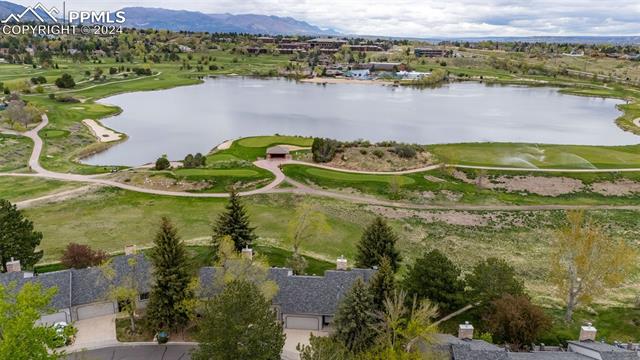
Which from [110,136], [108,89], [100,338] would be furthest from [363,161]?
[108,89]

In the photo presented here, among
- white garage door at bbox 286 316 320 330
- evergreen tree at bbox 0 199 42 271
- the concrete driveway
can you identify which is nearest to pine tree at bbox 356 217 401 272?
white garage door at bbox 286 316 320 330

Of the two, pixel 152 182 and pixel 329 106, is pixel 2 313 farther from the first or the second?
pixel 329 106

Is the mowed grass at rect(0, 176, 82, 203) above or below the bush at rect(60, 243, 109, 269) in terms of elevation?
below

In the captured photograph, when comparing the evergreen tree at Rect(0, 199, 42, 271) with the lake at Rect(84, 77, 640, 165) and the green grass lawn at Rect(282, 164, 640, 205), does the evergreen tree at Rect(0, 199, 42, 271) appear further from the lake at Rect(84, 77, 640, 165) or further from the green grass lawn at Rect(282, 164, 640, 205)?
the lake at Rect(84, 77, 640, 165)

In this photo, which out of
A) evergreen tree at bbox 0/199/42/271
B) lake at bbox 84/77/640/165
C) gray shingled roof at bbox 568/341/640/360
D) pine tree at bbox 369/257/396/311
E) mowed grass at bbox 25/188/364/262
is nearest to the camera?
gray shingled roof at bbox 568/341/640/360

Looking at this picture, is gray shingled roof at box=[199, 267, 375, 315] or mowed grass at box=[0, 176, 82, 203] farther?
mowed grass at box=[0, 176, 82, 203]

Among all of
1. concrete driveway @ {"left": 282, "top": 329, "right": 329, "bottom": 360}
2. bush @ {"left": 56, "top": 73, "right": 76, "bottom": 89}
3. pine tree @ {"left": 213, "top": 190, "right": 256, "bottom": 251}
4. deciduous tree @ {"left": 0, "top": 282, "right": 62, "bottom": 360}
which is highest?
bush @ {"left": 56, "top": 73, "right": 76, "bottom": 89}
